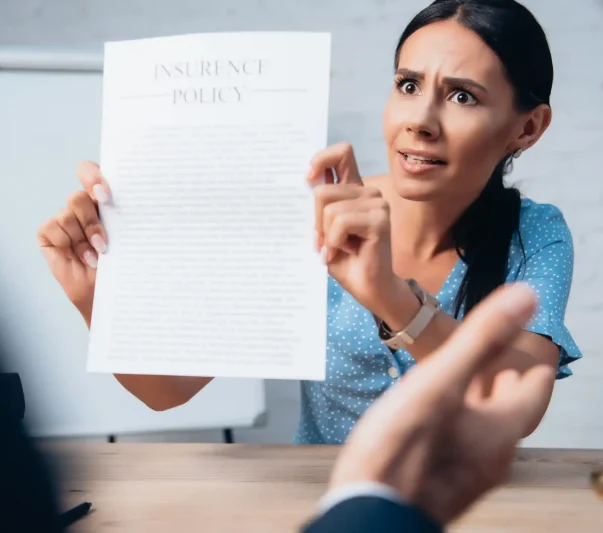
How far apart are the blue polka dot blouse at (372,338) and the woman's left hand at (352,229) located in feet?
0.91

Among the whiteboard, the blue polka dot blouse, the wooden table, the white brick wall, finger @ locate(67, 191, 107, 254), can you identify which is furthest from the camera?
the white brick wall

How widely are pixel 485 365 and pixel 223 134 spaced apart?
0.40 meters

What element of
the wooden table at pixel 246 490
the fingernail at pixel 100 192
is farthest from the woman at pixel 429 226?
the wooden table at pixel 246 490

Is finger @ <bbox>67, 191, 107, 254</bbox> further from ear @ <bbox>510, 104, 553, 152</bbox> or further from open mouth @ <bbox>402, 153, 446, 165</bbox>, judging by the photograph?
ear @ <bbox>510, 104, 553, 152</bbox>

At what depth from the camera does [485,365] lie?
1.00 ft

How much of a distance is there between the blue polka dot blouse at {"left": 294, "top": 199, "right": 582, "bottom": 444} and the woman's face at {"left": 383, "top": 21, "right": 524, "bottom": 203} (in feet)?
0.47

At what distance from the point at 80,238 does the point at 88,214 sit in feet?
0.17

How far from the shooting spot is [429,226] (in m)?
1.02

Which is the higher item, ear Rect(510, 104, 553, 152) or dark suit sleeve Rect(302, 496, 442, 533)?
ear Rect(510, 104, 553, 152)

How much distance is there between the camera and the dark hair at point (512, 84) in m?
0.86

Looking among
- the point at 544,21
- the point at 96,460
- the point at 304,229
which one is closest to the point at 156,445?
the point at 96,460

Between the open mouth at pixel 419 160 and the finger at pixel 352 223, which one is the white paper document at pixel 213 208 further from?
the open mouth at pixel 419 160

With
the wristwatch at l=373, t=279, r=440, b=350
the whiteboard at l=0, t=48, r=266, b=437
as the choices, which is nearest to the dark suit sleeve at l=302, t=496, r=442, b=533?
the wristwatch at l=373, t=279, r=440, b=350

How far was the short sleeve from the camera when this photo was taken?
797 millimetres
